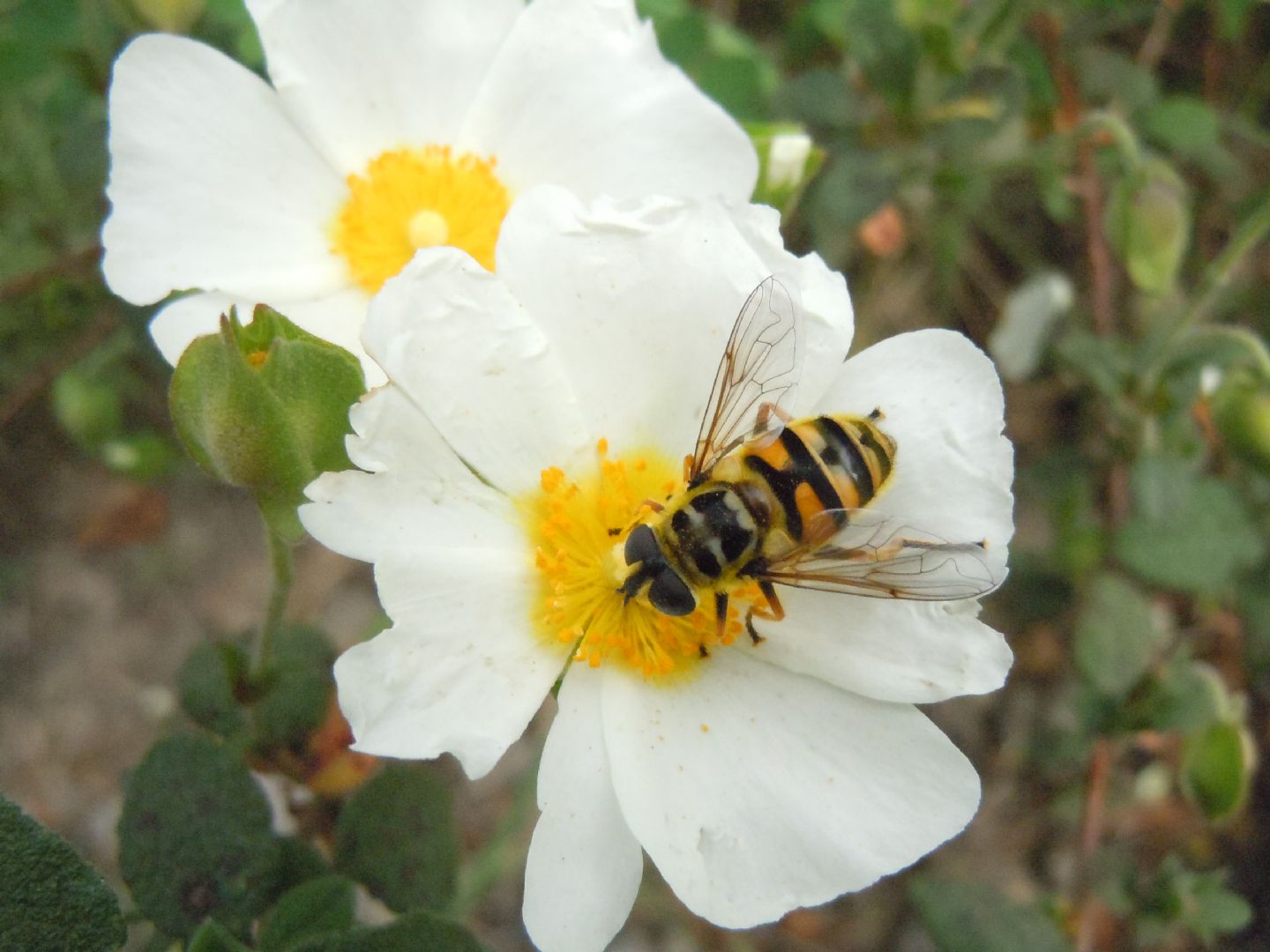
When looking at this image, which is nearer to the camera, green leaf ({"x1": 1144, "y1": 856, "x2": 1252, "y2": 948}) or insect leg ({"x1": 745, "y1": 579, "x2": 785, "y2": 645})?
insect leg ({"x1": 745, "y1": 579, "x2": 785, "y2": 645})

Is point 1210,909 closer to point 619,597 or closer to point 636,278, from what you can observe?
point 619,597


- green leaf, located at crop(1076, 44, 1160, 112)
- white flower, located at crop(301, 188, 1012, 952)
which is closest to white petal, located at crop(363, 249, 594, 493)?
white flower, located at crop(301, 188, 1012, 952)

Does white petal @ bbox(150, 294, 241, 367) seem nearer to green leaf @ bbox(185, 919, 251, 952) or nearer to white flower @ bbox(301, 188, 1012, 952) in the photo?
white flower @ bbox(301, 188, 1012, 952)

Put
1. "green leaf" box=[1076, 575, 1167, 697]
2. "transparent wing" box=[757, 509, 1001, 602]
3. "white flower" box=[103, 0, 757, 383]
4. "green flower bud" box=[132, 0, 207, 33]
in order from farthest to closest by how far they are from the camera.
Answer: "green leaf" box=[1076, 575, 1167, 697], "green flower bud" box=[132, 0, 207, 33], "white flower" box=[103, 0, 757, 383], "transparent wing" box=[757, 509, 1001, 602]

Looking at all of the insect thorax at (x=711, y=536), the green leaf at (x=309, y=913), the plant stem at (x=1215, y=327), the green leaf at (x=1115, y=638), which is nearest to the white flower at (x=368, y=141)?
the insect thorax at (x=711, y=536)

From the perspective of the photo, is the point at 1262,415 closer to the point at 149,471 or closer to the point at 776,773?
the point at 776,773

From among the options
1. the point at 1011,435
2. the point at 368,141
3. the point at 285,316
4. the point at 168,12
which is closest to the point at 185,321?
the point at 285,316
